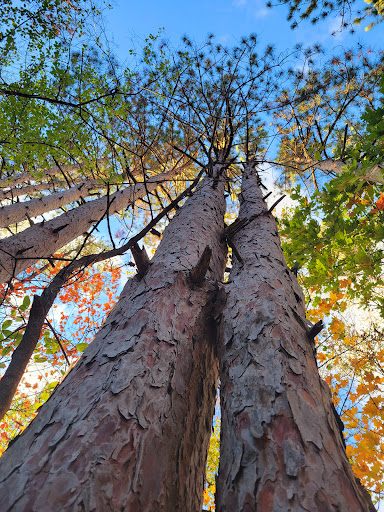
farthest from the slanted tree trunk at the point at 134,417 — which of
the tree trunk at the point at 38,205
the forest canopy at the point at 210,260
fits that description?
the tree trunk at the point at 38,205

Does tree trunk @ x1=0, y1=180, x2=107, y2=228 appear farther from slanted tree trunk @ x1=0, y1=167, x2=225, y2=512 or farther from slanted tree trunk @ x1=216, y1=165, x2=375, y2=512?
slanted tree trunk @ x1=216, y1=165, x2=375, y2=512

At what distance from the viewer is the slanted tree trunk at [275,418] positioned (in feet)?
2.32

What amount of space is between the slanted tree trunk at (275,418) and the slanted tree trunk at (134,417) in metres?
0.16

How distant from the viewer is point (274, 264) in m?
1.85

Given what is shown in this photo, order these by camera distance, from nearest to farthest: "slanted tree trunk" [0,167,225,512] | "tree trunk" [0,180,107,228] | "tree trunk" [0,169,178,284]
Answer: "slanted tree trunk" [0,167,225,512]
"tree trunk" [0,169,178,284]
"tree trunk" [0,180,107,228]

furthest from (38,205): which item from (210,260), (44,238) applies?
(210,260)

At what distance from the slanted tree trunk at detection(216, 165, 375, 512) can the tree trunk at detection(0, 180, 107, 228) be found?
370cm

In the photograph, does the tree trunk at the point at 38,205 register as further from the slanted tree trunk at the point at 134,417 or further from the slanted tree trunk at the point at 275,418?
the slanted tree trunk at the point at 275,418

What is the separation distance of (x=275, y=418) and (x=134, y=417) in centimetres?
45

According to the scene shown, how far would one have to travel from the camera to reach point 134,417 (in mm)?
887

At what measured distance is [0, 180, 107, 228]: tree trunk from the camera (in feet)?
15.3

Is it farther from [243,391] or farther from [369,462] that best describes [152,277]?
[369,462]

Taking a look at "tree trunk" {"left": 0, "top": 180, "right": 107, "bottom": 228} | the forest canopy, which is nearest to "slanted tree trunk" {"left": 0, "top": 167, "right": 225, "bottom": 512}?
the forest canopy

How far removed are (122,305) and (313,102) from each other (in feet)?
24.8
